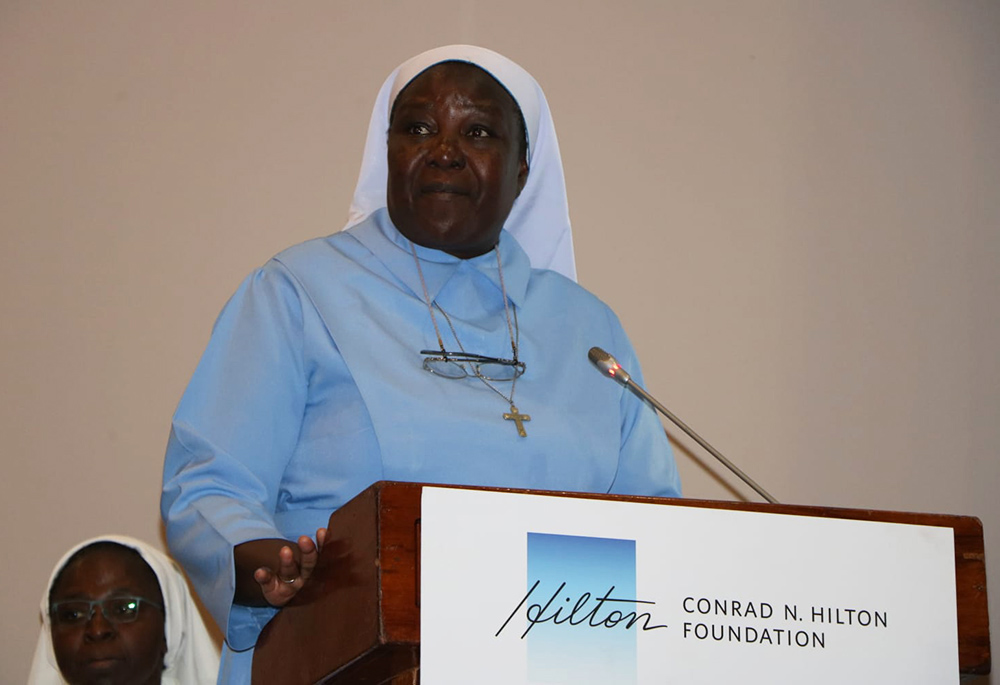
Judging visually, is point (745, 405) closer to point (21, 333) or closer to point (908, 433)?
point (908, 433)

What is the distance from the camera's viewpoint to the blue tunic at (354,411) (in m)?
2.26

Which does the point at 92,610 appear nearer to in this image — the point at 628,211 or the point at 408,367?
the point at 408,367

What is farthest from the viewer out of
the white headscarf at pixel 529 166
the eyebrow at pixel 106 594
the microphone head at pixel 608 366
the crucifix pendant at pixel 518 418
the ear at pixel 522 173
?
the eyebrow at pixel 106 594

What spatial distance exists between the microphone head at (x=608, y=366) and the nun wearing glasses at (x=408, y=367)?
0.08m

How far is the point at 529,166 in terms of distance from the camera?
3.15 m

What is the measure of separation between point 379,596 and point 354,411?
0.72 metres

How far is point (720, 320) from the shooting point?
4.41 m

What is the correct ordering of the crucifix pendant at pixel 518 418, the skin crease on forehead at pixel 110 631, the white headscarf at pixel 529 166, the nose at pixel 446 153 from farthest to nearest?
the skin crease on forehead at pixel 110 631
the white headscarf at pixel 529 166
the nose at pixel 446 153
the crucifix pendant at pixel 518 418

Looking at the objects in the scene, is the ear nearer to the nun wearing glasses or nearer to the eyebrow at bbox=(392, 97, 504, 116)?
the nun wearing glasses

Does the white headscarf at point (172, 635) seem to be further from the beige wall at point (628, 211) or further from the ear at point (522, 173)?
the ear at point (522, 173)

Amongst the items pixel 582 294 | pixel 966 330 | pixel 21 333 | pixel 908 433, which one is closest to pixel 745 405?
pixel 908 433

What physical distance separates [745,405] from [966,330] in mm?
838

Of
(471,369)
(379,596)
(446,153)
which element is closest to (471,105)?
(446,153)

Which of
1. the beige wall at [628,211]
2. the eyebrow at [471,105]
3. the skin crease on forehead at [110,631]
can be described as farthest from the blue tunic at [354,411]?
the beige wall at [628,211]
